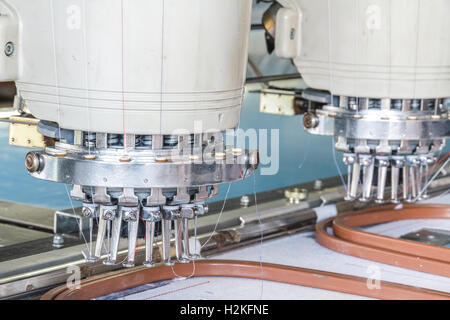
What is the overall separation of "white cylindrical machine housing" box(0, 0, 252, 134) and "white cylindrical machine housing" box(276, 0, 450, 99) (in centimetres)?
80

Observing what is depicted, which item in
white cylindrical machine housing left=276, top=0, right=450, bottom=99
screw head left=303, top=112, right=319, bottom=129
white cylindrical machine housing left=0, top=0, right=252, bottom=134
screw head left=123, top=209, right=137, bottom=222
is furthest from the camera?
screw head left=303, top=112, right=319, bottom=129

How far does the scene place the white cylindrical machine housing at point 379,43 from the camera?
2471mm

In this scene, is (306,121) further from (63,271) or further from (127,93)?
(127,93)

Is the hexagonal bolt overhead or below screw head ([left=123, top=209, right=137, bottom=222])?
overhead

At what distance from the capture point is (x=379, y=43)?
248 centimetres

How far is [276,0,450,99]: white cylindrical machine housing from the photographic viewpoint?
2471mm

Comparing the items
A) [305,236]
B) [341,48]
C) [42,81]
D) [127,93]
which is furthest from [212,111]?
[305,236]

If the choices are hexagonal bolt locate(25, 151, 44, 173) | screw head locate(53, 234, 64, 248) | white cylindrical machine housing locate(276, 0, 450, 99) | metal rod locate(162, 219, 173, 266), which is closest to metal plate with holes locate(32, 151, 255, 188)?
hexagonal bolt locate(25, 151, 44, 173)

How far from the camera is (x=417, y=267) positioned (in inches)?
101

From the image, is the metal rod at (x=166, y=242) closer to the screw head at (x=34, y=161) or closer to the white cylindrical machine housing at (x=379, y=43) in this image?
the screw head at (x=34, y=161)

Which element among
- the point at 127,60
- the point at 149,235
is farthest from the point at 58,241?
the point at 127,60

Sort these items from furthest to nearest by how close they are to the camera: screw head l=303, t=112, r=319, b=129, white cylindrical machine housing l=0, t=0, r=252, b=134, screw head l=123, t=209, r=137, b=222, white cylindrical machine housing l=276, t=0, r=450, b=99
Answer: screw head l=303, t=112, r=319, b=129 → white cylindrical machine housing l=276, t=0, r=450, b=99 → screw head l=123, t=209, r=137, b=222 → white cylindrical machine housing l=0, t=0, r=252, b=134

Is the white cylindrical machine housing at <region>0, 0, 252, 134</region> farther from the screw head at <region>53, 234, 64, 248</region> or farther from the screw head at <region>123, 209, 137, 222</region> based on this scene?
the screw head at <region>53, 234, 64, 248</region>

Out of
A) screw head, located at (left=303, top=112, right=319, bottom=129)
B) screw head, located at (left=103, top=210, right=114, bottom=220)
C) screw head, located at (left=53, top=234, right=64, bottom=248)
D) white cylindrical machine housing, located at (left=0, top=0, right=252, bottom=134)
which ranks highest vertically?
white cylindrical machine housing, located at (left=0, top=0, right=252, bottom=134)
